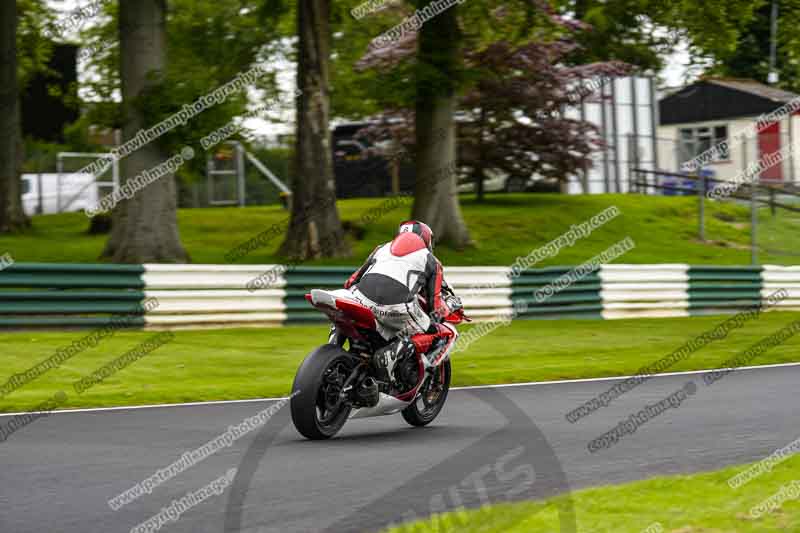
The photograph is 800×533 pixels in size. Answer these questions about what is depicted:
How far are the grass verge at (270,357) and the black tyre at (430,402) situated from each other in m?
2.44

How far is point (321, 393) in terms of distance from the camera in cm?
905

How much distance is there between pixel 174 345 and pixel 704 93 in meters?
42.0

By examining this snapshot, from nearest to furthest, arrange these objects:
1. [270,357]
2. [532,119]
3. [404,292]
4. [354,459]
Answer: [354,459] → [404,292] → [270,357] → [532,119]

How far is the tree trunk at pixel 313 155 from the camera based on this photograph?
912 inches

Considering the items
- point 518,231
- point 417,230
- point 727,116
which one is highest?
point 727,116

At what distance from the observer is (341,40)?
33031 mm

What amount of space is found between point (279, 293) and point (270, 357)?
3026 mm

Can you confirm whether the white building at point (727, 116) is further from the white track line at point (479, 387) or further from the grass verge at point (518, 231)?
the white track line at point (479, 387)

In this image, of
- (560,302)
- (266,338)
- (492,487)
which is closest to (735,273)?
(560,302)

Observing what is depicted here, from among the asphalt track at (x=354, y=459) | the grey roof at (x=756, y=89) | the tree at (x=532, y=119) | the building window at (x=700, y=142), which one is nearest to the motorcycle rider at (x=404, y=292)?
the asphalt track at (x=354, y=459)

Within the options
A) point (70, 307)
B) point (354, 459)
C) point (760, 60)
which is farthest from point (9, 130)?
point (760, 60)

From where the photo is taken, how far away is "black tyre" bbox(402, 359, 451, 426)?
1021 centimetres

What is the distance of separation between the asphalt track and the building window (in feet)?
76.1

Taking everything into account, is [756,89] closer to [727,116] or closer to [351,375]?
[727,116]
